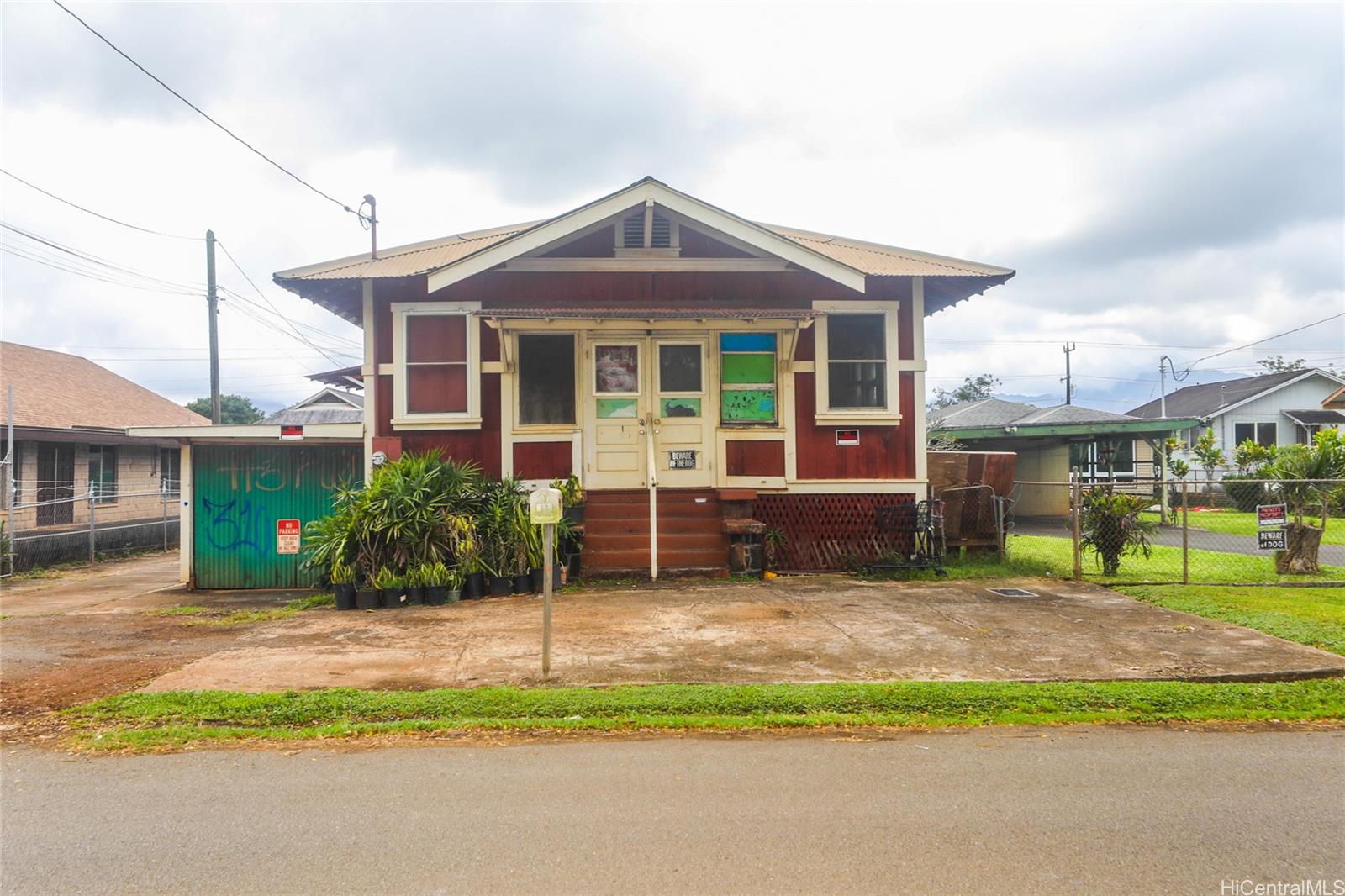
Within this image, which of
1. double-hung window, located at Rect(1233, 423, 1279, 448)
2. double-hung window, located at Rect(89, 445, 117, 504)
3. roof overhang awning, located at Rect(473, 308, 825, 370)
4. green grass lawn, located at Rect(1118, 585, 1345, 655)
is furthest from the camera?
double-hung window, located at Rect(1233, 423, 1279, 448)

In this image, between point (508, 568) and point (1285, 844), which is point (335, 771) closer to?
point (1285, 844)

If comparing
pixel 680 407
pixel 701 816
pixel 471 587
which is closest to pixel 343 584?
pixel 471 587

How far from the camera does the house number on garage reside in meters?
12.1

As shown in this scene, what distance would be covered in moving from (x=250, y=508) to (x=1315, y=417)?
3841 cm

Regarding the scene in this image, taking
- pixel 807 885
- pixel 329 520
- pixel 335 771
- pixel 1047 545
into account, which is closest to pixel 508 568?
pixel 329 520

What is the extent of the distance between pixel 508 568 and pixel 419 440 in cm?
318

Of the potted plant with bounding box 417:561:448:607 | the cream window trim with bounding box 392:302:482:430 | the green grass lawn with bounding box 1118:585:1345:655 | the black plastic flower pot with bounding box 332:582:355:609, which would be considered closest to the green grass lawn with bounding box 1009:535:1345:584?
the green grass lawn with bounding box 1118:585:1345:655

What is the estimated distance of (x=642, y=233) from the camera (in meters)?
12.3

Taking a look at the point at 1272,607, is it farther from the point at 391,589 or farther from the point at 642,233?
the point at 391,589

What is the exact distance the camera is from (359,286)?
483 inches

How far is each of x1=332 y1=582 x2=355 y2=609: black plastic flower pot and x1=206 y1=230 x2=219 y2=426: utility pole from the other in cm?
1645

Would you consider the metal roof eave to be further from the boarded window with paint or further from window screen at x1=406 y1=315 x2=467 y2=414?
window screen at x1=406 y1=315 x2=467 y2=414

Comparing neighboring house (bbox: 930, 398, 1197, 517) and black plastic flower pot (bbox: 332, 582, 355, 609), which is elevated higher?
neighboring house (bbox: 930, 398, 1197, 517)

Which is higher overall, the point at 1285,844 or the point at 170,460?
the point at 170,460
